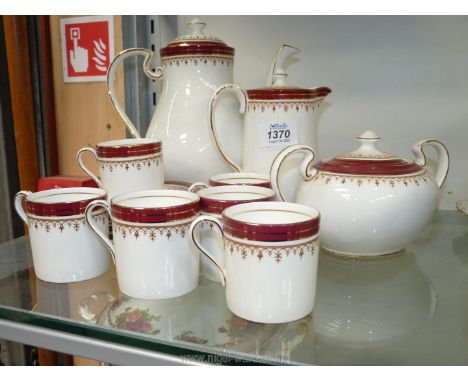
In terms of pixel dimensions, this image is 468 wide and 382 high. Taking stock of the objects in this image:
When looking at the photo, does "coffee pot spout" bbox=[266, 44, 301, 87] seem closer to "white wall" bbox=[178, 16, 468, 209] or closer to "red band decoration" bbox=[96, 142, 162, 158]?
"white wall" bbox=[178, 16, 468, 209]

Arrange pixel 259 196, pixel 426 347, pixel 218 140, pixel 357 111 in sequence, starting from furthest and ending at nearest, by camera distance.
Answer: pixel 357 111 → pixel 218 140 → pixel 259 196 → pixel 426 347

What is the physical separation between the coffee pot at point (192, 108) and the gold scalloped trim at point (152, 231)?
→ 222 millimetres

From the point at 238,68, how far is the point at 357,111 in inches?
10.0

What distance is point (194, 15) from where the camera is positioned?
98 centimetres

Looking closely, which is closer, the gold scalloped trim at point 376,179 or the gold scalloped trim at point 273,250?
the gold scalloped trim at point 273,250

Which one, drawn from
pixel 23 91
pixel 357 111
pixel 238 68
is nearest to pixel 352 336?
pixel 357 111

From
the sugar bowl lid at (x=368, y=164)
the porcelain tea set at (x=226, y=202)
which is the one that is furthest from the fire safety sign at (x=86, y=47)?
the sugar bowl lid at (x=368, y=164)

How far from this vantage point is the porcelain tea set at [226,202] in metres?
0.50

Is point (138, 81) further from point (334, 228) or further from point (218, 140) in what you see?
point (334, 228)

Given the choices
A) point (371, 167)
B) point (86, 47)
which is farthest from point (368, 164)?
point (86, 47)

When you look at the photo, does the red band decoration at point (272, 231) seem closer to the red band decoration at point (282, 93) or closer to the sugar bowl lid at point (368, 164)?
the sugar bowl lid at point (368, 164)

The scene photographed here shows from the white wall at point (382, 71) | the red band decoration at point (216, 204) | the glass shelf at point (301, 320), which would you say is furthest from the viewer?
the white wall at point (382, 71)

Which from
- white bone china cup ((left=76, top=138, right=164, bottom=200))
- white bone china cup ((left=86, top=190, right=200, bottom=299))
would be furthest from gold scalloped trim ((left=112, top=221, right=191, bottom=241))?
white bone china cup ((left=76, top=138, right=164, bottom=200))

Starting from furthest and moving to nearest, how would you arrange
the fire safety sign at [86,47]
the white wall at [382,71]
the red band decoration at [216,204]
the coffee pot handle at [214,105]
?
the fire safety sign at [86,47] → the white wall at [382,71] → the coffee pot handle at [214,105] → the red band decoration at [216,204]
